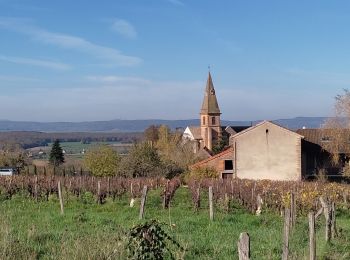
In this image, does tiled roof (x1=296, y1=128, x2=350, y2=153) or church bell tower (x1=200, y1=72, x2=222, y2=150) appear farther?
church bell tower (x1=200, y1=72, x2=222, y2=150)

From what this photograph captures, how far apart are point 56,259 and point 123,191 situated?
22241 millimetres

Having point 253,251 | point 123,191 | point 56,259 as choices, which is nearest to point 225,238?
point 253,251

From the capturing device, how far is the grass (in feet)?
29.4

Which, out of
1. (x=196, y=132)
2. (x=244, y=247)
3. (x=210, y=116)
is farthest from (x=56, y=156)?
(x=244, y=247)

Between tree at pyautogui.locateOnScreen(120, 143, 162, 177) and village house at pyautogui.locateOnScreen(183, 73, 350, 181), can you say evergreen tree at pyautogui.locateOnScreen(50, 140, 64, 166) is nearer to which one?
tree at pyautogui.locateOnScreen(120, 143, 162, 177)

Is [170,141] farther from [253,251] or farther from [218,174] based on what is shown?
[253,251]

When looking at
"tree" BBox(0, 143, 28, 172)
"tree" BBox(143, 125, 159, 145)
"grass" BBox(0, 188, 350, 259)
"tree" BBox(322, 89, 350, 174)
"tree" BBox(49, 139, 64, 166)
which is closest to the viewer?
"grass" BBox(0, 188, 350, 259)

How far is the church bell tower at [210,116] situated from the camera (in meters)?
94.4

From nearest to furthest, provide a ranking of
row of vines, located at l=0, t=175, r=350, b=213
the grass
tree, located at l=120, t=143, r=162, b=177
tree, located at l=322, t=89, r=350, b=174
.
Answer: the grass
row of vines, located at l=0, t=175, r=350, b=213
tree, located at l=322, t=89, r=350, b=174
tree, located at l=120, t=143, r=162, b=177

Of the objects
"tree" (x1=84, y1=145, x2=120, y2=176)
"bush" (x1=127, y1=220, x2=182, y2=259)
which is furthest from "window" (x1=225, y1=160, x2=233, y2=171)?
"bush" (x1=127, y1=220, x2=182, y2=259)

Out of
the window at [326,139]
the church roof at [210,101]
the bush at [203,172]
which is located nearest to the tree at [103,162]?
the bush at [203,172]

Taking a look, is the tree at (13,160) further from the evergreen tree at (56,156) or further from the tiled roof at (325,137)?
the tiled roof at (325,137)

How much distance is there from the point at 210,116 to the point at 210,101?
9.05ft

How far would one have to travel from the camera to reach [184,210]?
23.4 meters
